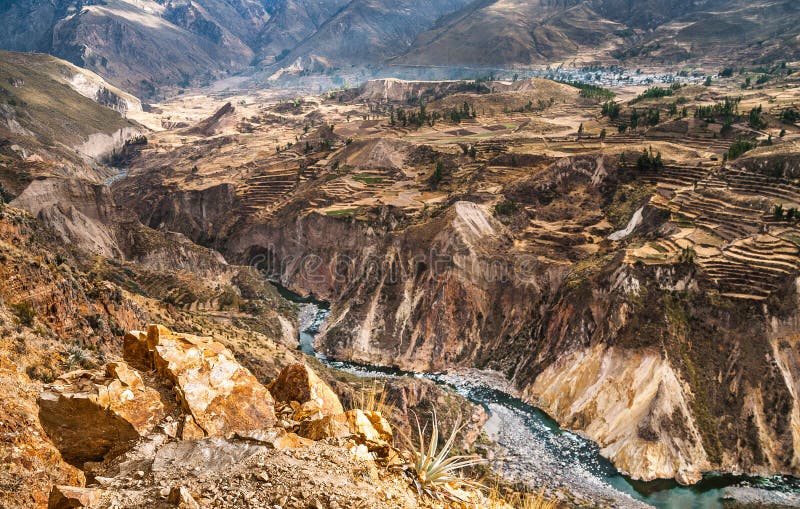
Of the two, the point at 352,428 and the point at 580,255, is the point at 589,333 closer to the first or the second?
the point at 580,255

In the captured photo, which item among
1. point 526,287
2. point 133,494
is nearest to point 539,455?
point 526,287

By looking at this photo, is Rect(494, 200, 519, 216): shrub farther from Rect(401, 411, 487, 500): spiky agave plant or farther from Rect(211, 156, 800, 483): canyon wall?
Rect(401, 411, 487, 500): spiky agave plant

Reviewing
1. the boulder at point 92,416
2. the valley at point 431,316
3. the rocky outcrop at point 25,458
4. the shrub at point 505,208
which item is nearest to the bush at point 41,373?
the valley at point 431,316

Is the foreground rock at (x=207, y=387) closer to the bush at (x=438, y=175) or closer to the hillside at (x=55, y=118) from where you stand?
the bush at (x=438, y=175)

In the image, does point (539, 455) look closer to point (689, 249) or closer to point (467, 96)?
point (689, 249)

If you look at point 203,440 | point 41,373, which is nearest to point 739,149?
point 203,440
